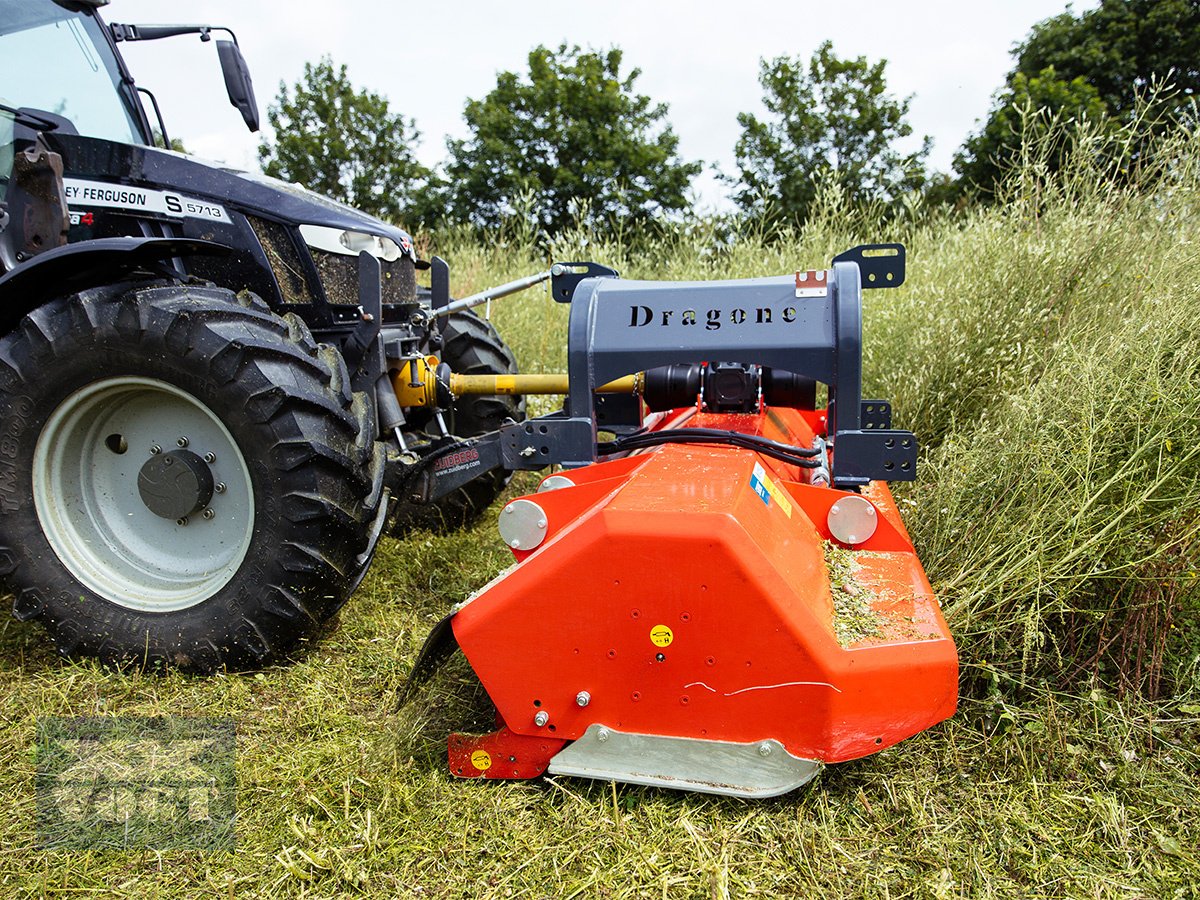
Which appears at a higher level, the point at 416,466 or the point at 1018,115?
the point at 1018,115

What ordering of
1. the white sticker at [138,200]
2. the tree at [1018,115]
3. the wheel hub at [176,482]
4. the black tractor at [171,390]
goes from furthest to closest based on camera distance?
the tree at [1018,115] → the white sticker at [138,200] → the wheel hub at [176,482] → the black tractor at [171,390]

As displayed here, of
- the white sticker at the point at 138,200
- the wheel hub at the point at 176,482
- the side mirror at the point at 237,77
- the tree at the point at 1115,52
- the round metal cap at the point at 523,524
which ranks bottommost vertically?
the wheel hub at the point at 176,482

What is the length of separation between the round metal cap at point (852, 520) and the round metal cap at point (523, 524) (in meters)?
0.84

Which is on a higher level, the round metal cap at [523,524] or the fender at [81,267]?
the fender at [81,267]

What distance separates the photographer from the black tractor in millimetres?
2650

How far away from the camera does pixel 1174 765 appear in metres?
2.29

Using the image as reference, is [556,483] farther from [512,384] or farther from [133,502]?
[133,502]

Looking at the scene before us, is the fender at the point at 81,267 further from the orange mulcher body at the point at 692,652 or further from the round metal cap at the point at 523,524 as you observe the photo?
the orange mulcher body at the point at 692,652

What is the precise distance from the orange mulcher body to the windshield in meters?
2.81

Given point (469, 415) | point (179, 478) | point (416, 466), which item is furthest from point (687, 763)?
point (469, 415)

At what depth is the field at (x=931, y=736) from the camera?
195 cm

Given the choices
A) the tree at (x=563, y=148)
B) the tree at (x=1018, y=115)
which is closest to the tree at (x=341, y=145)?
the tree at (x=563, y=148)

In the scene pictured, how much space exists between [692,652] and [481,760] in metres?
0.67

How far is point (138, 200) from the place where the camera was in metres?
3.11
